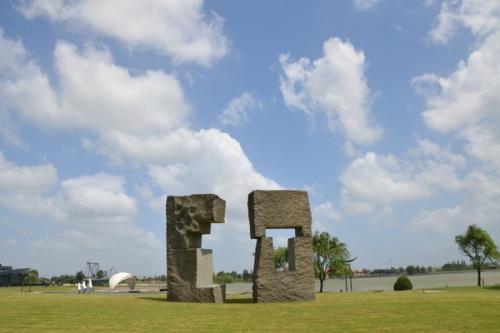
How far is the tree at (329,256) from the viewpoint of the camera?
39.8 meters

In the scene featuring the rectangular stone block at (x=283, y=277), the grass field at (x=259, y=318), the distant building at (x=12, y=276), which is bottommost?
the distant building at (x=12, y=276)

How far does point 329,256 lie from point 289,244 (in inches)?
811

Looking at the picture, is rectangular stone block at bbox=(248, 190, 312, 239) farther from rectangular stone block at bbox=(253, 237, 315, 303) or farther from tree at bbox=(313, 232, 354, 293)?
tree at bbox=(313, 232, 354, 293)

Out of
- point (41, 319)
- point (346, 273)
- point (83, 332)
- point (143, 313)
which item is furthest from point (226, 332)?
point (346, 273)

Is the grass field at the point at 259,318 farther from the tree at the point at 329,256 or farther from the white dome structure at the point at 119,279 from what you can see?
the white dome structure at the point at 119,279

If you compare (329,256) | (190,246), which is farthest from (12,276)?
(190,246)

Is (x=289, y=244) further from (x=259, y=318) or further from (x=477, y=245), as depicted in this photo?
(x=477, y=245)

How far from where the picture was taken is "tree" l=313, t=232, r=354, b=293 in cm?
3978

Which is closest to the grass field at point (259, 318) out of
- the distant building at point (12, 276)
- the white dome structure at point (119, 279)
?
the white dome structure at point (119, 279)

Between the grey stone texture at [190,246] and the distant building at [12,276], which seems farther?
the distant building at [12,276]

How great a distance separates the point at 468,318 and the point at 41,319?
11799mm

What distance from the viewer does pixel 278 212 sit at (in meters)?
20.0

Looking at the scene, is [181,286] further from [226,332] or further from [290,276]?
[226,332]

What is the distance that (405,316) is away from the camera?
1323 cm
